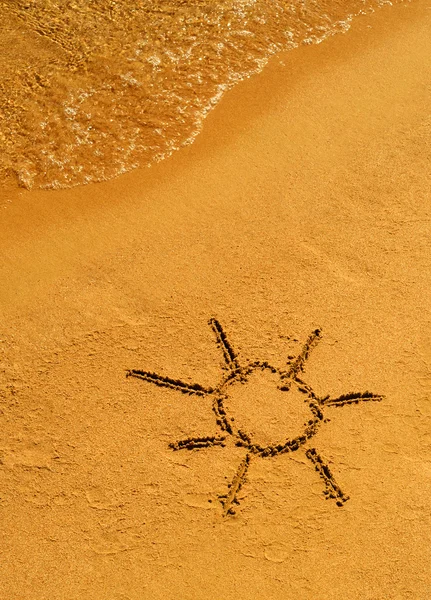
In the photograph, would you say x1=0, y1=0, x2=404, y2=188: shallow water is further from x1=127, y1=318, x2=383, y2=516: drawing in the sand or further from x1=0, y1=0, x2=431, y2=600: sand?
x1=127, y1=318, x2=383, y2=516: drawing in the sand

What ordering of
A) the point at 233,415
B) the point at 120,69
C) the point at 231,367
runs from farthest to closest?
1. the point at 120,69
2. the point at 231,367
3. the point at 233,415

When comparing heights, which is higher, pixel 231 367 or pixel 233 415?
pixel 231 367

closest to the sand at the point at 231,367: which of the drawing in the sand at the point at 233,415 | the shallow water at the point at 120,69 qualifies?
the drawing in the sand at the point at 233,415

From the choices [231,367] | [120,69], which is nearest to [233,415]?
[231,367]

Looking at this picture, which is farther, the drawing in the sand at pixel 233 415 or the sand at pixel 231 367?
the drawing in the sand at pixel 233 415

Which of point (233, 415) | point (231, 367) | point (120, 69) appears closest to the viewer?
point (233, 415)

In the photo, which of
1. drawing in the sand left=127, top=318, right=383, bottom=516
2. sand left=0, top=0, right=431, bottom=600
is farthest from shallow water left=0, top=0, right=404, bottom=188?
drawing in the sand left=127, top=318, right=383, bottom=516

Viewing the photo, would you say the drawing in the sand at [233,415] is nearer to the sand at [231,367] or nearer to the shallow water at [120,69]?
the sand at [231,367]

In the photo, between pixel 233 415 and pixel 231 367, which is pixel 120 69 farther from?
pixel 233 415
